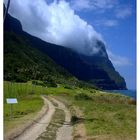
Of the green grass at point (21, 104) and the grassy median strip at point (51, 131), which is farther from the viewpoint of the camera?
the green grass at point (21, 104)

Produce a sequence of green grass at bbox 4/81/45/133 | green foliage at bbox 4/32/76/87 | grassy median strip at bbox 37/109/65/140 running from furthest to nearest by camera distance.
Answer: green foliage at bbox 4/32/76/87 → green grass at bbox 4/81/45/133 → grassy median strip at bbox 37/109/65/140

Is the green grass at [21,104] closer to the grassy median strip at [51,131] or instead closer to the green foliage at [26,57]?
the grassy median strip at [51,131]

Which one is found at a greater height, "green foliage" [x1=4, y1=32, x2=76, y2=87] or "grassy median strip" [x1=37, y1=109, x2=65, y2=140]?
"green foliage" [x1=4, y1=32, x2=76, y2=87]

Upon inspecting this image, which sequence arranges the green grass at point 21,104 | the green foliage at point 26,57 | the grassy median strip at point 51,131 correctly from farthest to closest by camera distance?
the green foliage at point 26,57, the green grass at point 21,104, the grassy median strip at point 51,131

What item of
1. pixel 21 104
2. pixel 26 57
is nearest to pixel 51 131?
pixel 21 104

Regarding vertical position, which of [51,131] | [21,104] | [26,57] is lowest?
[51,131]

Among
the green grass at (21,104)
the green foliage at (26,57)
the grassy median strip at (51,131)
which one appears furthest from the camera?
the green foliage at (26,57)

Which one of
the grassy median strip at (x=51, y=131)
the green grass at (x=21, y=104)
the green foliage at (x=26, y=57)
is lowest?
the grassy median strip at (x=51, y=131)

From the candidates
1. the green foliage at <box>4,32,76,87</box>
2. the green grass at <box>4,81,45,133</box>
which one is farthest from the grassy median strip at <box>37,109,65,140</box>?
the green foliage at <box>4,32,76,87</box>

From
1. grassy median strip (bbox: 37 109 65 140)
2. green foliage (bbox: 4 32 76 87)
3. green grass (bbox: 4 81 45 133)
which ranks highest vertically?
green foliage (bbox: 4 32 76 87)

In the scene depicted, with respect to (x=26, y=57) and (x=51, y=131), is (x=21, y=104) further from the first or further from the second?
(x=26, y=57)

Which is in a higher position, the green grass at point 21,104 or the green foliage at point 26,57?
the green foliage at point 26,57

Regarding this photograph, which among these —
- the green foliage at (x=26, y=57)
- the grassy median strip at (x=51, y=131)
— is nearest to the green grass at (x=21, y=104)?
the grassy median strip at (x=51, y=131)

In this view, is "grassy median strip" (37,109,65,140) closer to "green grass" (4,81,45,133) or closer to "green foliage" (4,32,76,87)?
"green grass" (4,81,45,133)
